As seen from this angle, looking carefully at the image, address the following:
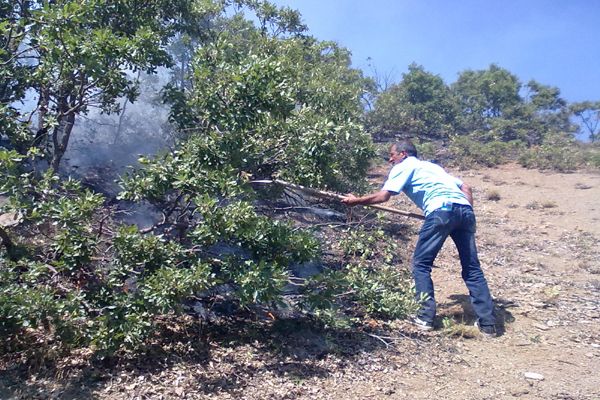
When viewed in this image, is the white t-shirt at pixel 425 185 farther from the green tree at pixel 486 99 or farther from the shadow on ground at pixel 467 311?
the green tree at pixel 486 99

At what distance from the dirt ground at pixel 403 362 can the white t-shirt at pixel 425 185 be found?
1.05m

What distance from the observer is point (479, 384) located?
423 cm

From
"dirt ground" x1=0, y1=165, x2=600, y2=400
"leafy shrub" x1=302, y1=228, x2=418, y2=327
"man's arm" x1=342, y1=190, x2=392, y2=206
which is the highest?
"man's arm" x1=342, y1=190, x2=392, y2=206

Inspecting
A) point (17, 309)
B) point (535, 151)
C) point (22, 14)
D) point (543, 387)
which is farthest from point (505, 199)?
point (17, 309)

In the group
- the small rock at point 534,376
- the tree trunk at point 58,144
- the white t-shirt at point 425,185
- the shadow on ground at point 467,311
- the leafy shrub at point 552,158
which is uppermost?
the leafy shrub at point 552,158

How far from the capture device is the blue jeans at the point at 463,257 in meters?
5.08

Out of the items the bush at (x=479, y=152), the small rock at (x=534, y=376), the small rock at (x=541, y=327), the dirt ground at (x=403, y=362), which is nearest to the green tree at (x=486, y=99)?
the bush at (x=479, y=152)

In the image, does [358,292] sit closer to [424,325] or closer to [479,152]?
[424,325]

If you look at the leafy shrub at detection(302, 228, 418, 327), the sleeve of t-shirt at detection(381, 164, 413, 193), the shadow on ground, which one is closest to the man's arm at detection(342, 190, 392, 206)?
the sleeve of t-shirt at detection(381, 164, 413, 193)

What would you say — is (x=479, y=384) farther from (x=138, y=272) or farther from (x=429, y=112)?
(x=429, y=112)

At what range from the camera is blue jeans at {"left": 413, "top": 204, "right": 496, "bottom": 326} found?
508 cm

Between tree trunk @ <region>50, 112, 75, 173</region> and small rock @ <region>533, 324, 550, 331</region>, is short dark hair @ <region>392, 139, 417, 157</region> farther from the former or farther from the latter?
tree trunk @ <region>50, 112, 75, 173</region>

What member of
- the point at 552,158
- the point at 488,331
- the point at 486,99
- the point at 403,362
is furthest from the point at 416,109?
the point at 403,362

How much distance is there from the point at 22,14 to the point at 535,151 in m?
12.5
